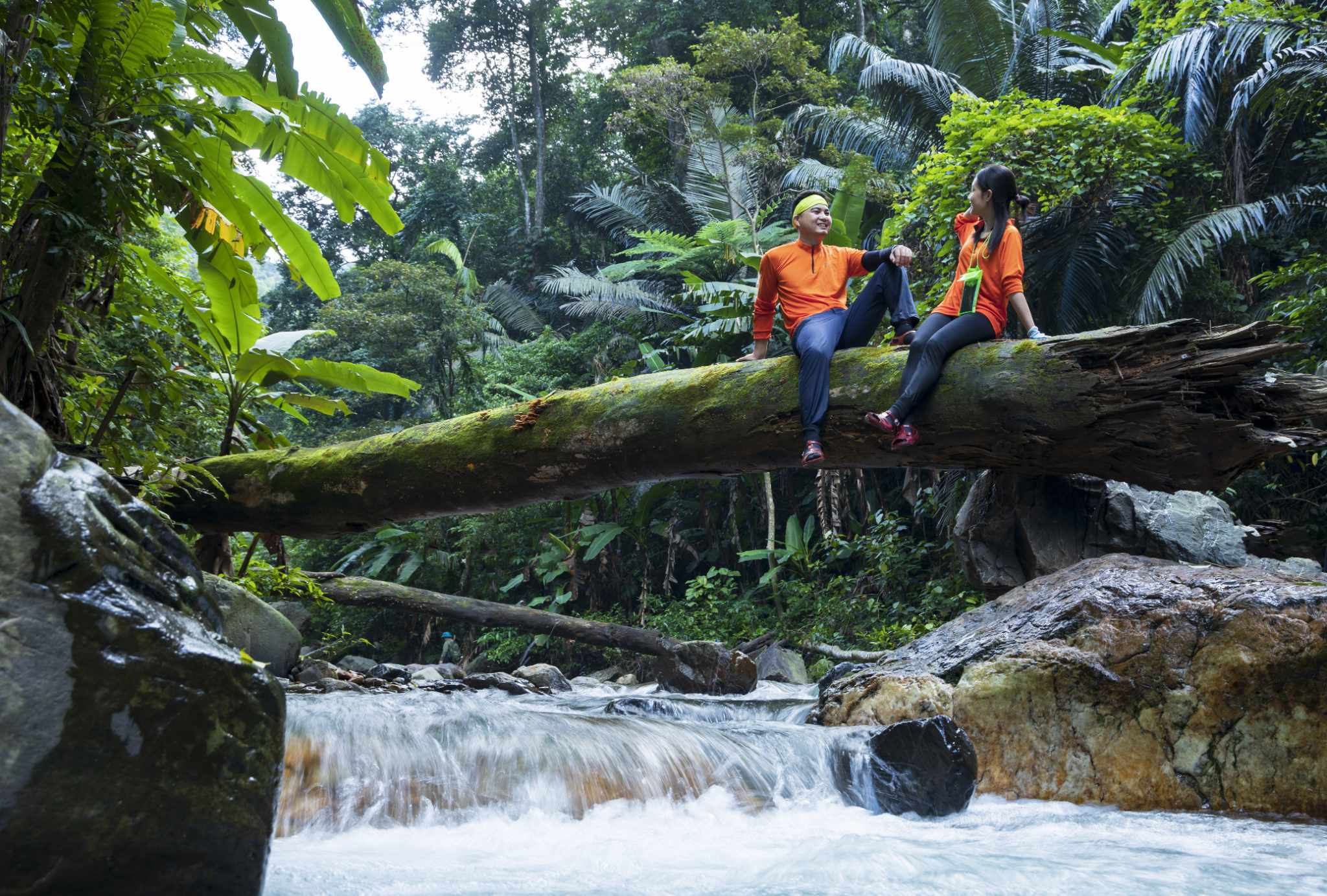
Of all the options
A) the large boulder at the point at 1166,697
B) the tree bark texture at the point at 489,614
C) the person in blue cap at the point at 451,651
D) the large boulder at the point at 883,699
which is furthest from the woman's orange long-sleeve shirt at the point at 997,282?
the person in blue cap at the point at 451,651

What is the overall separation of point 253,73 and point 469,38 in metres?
24.1

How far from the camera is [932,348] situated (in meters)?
4.16

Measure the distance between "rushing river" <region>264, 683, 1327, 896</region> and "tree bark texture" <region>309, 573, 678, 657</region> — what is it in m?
4.83

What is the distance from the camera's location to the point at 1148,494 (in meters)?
6.48

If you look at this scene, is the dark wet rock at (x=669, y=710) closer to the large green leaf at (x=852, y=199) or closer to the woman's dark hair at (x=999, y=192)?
the woman's dark hair at (x=999, y=192)

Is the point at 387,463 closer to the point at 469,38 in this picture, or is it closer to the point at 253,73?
the point at 253,73

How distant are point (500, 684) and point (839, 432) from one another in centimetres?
581

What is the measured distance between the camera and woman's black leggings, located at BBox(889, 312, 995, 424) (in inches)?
162

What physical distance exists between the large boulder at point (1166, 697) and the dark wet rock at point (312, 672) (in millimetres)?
5579

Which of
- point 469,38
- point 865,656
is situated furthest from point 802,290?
point 469,38

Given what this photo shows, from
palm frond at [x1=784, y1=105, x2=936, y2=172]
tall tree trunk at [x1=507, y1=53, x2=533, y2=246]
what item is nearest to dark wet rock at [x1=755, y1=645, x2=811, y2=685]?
palm frond at [x1=784, y1=105, x2=936, y2=172]

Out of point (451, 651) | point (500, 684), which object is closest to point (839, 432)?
point (500, 684)

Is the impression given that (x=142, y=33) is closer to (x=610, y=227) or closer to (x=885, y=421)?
(x=885, y=421)

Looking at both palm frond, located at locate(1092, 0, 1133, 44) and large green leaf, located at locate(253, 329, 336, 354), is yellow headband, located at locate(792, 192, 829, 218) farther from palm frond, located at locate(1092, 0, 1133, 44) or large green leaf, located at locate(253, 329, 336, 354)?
palm frond, located at locate(1092, 0, 1133, 44)
